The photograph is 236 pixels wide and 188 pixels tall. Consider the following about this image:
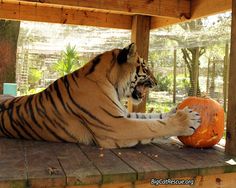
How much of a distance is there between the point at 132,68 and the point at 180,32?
831cm

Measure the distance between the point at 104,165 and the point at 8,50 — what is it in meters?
5.06

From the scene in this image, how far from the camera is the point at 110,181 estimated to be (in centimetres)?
207

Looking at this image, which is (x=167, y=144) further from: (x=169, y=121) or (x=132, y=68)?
(x=132, y=68)

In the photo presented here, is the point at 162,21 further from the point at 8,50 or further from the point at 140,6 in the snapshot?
the point at 8,50

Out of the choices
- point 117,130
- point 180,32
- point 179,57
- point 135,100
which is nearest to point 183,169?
point 117,130

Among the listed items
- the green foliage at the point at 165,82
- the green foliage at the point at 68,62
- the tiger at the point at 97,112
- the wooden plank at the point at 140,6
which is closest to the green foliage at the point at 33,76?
the green foliage at the point at 68,62

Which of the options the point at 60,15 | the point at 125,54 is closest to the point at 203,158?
the point at 125,54

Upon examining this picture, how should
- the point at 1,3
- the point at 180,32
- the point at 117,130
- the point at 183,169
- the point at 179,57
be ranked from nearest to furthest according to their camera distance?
the point at 183,169 < the point at 117,130 < the point at 1,3 < the point at 180,32 < the point at 179,57

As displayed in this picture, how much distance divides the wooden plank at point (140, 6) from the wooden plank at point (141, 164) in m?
1.61

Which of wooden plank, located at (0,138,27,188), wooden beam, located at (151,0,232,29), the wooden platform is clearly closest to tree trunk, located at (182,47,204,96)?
wooden beam, located at (151,0,232,29)

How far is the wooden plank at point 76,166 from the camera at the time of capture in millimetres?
2000

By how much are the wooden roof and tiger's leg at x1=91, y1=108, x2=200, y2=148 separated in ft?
3.79

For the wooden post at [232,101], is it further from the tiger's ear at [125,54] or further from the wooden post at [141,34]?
the wooden post at [141,34]

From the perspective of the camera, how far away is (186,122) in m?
2.78
